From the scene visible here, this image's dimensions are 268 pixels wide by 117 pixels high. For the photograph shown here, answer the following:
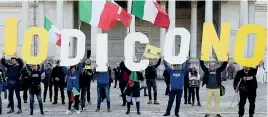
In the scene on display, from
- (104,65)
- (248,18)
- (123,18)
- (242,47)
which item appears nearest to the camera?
(242,47)

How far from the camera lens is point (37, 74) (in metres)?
14.4

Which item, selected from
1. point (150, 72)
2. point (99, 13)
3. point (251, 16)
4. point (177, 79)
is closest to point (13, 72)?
point (99, 13)

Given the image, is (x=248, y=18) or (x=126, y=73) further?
(x=248, y=18)

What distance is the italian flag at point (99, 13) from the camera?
1482cm

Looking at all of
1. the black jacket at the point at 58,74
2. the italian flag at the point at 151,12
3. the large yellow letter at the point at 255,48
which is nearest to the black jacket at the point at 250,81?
the large yellow letter at the point at 255,48

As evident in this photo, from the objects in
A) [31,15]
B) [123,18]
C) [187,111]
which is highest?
[31,15]

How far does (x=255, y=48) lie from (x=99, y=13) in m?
5.40

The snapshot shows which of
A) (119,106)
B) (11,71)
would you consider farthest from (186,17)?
(11,71)

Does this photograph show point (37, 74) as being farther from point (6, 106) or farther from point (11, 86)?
point (6, 106)

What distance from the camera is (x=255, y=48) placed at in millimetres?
12977

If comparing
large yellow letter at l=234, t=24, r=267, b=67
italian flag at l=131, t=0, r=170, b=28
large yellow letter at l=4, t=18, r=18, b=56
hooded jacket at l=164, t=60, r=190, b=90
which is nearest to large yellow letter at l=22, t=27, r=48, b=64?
large yellow letter at l=4, t=18, r=18, b=56

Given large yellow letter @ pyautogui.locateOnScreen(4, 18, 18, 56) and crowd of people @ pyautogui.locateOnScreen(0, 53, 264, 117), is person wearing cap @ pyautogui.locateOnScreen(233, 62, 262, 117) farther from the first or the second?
large yellow letter @ pyautogui.locateOnScreen(4, 18, 18, 56)

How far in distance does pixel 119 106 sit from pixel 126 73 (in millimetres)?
1464

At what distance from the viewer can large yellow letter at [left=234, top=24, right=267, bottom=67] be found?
1284 cm
